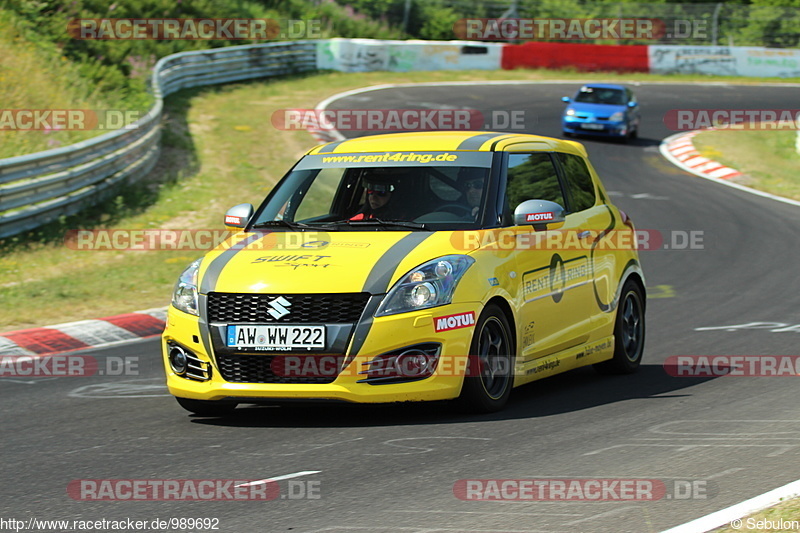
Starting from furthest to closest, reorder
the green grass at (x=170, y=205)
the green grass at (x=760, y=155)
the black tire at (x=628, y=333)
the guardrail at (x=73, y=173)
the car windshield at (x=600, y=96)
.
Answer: the car windshield at (x=600, y=96)
the green grass at (x=760, y=155)
the guardrail at (x=73, y=173)
the green grass at (x=170, y=205)
the black tire at (x=628, y=333)

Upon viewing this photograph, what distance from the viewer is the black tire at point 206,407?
7250mm

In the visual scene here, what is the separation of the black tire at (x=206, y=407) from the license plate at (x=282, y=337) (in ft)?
2.10

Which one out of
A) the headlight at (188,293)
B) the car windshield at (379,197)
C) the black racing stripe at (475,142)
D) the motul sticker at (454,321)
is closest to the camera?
the motul sticker at (454,321)

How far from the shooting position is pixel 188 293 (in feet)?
23.1

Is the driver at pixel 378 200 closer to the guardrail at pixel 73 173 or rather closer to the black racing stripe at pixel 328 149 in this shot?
the black racing stripe at pixel 328 149

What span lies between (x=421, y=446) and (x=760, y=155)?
2143 cm

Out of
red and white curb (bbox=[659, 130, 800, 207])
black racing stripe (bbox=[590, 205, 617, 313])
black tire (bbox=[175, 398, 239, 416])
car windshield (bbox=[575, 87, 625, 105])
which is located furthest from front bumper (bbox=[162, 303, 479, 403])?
car windshield (bbox=[575, 87, 625, 105])

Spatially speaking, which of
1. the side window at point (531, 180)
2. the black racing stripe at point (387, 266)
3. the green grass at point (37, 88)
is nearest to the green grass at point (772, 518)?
the black racing stripe at point (387, 266)

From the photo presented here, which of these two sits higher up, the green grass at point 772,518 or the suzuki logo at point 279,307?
the suzuki logo at point 279,307

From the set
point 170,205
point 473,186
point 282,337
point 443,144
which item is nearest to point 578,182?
point 443,144

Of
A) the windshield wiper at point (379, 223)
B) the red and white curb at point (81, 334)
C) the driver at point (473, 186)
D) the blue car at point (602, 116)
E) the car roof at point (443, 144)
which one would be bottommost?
the blue car at point (602, 116)

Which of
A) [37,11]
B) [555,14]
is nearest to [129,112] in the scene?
[37,11]

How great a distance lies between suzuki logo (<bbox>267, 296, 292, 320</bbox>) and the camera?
21.6 ft

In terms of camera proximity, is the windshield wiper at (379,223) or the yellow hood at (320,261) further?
the windshield wiper at (379,223)
